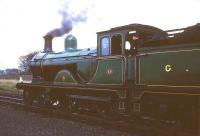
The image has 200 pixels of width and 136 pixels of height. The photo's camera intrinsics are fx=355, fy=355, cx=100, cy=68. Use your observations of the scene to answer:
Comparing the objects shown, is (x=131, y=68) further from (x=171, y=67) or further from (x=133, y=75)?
(x=171, y=67)

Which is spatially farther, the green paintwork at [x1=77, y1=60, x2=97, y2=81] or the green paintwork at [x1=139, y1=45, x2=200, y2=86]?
the green paintwork at [x1=77, y1=60, x2=97, y2=81]

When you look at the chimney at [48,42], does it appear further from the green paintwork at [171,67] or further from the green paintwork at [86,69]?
the green paintwork at [171,67]

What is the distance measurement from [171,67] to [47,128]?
416cm

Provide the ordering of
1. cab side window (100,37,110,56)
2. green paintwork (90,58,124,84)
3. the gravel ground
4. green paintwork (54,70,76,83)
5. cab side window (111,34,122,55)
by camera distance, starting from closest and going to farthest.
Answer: the gravel ground → green paintwork (90,58,124,84) → cab side window (111,34,122,55) → cab side window (100,37,110,56) → green paintwork (54,70,76,83)

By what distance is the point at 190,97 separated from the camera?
962 cm

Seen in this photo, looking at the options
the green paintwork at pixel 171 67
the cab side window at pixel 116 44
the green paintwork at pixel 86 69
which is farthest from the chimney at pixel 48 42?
the green paintwork at pixel 171 67

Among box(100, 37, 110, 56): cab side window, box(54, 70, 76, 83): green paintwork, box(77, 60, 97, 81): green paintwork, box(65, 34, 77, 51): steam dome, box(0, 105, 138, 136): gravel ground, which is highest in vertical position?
box(65, 34, 77, 51): steam dome

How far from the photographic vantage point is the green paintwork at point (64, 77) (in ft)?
46.5

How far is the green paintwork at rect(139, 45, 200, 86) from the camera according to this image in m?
9.34

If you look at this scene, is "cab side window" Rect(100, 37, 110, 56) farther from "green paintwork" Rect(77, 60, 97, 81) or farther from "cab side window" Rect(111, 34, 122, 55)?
"green paintwork" Rect(77, 60, 97, 81)

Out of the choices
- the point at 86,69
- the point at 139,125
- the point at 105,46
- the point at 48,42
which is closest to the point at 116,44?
the point at 105,46

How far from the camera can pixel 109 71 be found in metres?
12.0

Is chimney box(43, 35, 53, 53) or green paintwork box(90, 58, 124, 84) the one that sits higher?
chimney box(43, 35, 53, 53)

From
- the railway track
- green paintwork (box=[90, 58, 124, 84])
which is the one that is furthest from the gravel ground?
green paintwork (box=[90, 58, 124, 84])
